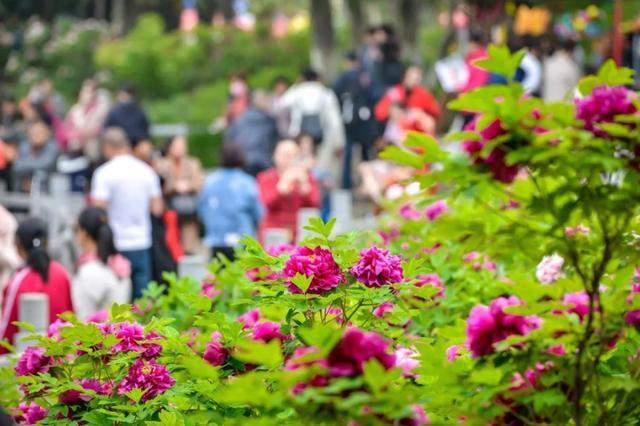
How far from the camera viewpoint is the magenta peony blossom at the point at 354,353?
137 inches

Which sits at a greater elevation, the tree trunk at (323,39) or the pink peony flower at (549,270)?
the pink peony flower at (549,270)

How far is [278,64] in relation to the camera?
3428cm

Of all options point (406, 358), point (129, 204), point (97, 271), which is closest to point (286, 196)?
point (129, 204)

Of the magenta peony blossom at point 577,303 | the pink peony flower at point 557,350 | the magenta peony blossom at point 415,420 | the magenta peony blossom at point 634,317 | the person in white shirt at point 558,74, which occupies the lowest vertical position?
the person in white shirt at point 558,74

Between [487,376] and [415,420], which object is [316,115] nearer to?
[487,376]

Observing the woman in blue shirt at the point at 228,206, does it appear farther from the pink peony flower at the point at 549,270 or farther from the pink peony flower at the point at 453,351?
the pink peony flower at the point at 453,351

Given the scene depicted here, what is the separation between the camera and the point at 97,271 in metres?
9.66

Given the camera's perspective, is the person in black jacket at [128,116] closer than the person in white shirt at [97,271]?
No

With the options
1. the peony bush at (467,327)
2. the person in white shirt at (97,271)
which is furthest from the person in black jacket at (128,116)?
the peony bush at (467,327)

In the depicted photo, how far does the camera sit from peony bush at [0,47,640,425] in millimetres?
3559

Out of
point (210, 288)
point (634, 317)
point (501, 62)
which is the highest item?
point (501, 62)

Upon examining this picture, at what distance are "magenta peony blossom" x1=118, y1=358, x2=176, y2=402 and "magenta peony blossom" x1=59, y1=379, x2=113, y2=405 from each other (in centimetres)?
8

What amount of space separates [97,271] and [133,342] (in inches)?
184

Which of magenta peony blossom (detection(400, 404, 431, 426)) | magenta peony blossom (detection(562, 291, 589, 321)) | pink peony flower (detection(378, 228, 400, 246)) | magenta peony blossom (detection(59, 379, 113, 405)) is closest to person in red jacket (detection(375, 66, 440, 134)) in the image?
pink peony flower (detection(378, 228, 400, 246))
